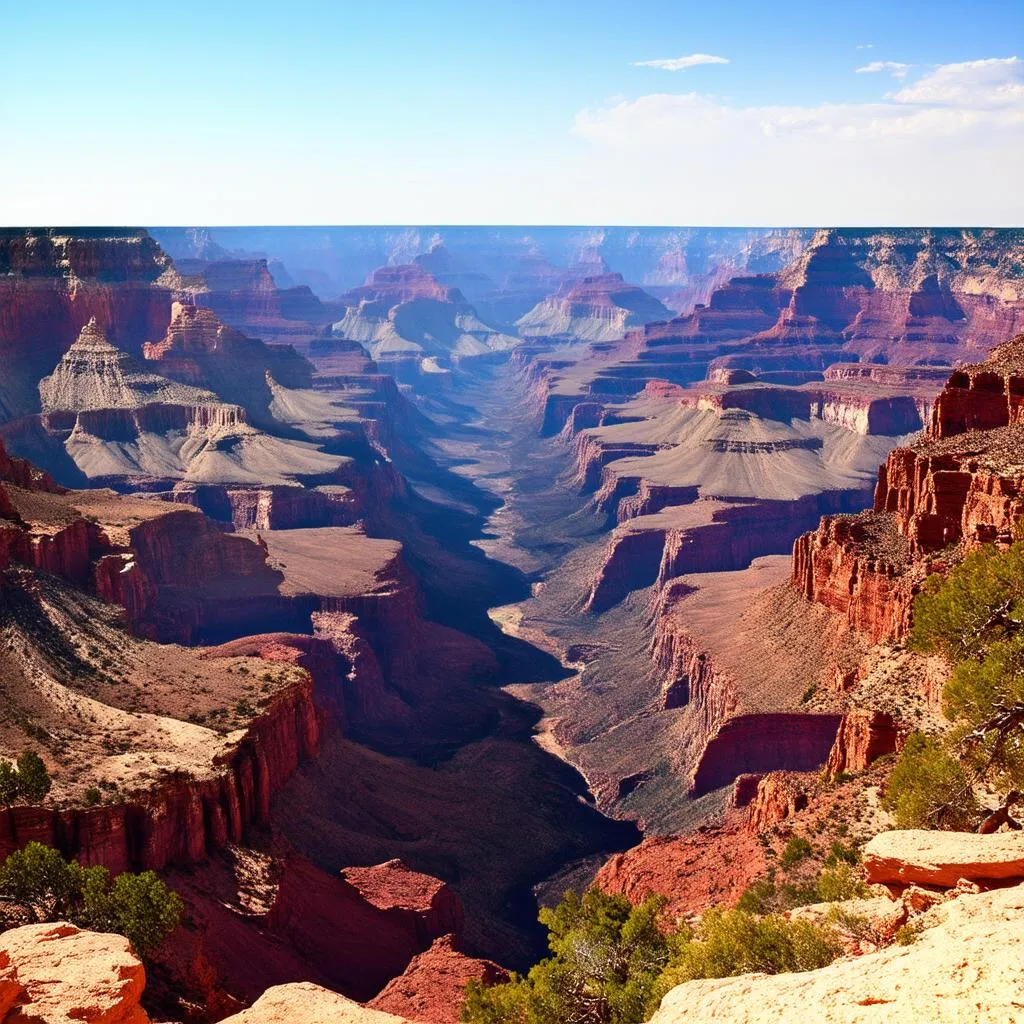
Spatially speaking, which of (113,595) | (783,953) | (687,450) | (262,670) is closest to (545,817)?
(262,670)

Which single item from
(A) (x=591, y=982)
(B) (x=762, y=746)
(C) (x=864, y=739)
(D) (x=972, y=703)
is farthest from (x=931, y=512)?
(A) (x=591, y=982)

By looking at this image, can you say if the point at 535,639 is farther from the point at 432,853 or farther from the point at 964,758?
the point at 964,758

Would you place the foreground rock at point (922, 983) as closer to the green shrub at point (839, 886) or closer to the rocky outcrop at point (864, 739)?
the green shrub at point (839, 886)

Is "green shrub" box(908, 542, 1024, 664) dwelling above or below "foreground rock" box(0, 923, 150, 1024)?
above

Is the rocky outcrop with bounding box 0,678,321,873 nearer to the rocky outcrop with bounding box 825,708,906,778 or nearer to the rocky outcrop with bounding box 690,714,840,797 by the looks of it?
the rocky outcrop with bounding box 825,708,906,778

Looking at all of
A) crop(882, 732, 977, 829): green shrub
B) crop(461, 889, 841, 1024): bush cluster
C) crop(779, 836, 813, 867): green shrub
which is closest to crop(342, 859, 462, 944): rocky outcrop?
crop(461, 889, 841, 1024): bush cluster

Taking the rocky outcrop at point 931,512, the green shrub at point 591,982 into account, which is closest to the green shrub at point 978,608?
the rocky outcrop at point 931,512
